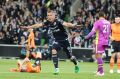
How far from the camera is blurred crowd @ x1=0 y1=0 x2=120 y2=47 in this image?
37969 mm

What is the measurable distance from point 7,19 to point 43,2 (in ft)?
14.1

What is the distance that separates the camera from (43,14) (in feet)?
137

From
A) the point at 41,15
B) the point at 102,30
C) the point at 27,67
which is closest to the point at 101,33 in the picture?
the point at 102,30

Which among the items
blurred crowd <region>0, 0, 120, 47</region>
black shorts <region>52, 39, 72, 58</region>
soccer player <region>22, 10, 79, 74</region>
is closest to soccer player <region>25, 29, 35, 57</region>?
blurred crowd <region>0, 0, 120, 47</region>

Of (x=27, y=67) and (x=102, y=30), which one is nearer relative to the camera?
(x=102, y=30)

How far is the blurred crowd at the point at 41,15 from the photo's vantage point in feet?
125

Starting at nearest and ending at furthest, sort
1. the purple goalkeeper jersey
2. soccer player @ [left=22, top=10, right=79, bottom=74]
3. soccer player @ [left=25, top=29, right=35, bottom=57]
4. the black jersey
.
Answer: soccer player @ [left=22, top=10, right=79, bottom=74] < the black jersey < the purple goalkeeper jersey < soccer player @ [left=25, top=29, right=35, bottom=57]

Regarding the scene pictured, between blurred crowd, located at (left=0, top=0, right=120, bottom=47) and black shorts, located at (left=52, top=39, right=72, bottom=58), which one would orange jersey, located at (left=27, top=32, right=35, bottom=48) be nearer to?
blurred crowd, located at (left=0, top=0, right=120, bottom=47)

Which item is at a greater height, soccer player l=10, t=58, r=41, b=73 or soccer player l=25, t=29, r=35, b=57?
soccer player l=25, t=29, r=35, b=57

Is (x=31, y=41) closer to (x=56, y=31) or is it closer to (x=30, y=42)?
(x=30, y=42)

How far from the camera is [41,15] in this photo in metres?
41.6

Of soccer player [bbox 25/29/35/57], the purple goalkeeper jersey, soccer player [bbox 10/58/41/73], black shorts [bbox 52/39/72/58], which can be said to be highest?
the purple goalkeeper jersey

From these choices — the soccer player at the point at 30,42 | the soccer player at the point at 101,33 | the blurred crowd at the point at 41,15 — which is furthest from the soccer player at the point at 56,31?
the blurred crowd at the point at 41,15

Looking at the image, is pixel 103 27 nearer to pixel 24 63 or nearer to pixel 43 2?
pixel 24 63
